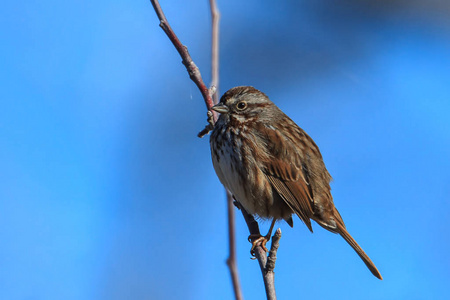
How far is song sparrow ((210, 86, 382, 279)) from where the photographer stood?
12.9ft

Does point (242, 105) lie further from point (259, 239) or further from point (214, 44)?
point (214, 44)

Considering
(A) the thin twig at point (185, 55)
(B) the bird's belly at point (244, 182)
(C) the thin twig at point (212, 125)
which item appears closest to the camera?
(C) the thin twig at point (212, 125)

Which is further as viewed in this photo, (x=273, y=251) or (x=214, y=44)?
(x=214, y=44)

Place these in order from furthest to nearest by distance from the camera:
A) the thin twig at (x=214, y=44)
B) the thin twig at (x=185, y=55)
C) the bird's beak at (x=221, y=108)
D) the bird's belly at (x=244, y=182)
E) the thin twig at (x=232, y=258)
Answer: the bird's belly at (x=244, y=182) → the bird's beak at (x=221, y=108) → the thin twig at (x=185, y=55) → the thin twig at (x=214, y=44) → the thin twig at (x=232, y=258)

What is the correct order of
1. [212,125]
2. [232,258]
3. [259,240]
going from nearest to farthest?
[232,258] → [259,240] → [212,125]

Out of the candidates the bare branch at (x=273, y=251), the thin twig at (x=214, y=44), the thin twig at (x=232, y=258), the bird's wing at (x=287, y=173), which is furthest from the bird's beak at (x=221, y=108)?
the bare branch at (x=273, y=251)

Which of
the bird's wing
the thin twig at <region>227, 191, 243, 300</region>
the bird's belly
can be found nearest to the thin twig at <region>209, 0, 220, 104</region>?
the thin twig at <region>227, 191, 243, 300</region>

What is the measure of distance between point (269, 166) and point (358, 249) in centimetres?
87

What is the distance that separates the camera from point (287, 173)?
4.04 metres

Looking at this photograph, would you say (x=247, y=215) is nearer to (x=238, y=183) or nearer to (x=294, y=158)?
(x=238, y=183)

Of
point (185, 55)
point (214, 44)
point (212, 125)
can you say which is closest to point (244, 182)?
point (212, 125)

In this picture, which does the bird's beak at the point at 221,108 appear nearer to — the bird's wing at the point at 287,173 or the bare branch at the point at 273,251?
the bird's wing at the point at 287,173

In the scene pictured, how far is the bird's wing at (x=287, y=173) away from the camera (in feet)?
13.0

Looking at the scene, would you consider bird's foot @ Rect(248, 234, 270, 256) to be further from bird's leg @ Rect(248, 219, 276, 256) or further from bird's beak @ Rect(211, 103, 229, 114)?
bird's beak @ Rect(211, 103, 229, 114)
